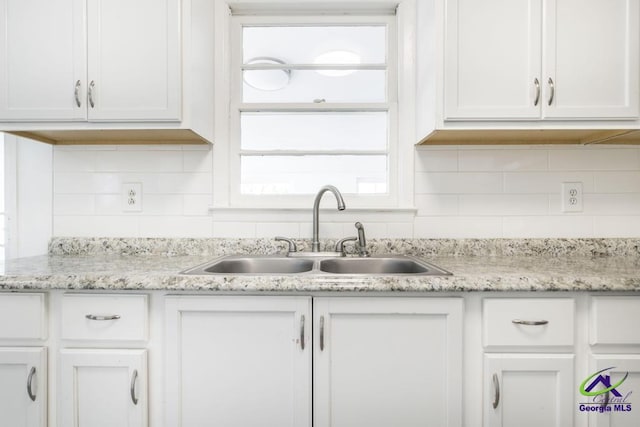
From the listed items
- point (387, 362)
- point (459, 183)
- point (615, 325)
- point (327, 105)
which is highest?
point (327, 105)

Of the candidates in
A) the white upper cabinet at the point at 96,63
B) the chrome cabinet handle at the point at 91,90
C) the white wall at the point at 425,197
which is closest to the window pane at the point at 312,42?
the white upper cabinet at the point at 96,63

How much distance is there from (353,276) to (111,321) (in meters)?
0.78

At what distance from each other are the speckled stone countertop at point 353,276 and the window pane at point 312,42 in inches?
38.9

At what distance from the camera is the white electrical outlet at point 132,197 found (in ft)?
5.39

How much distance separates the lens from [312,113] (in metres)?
1.74

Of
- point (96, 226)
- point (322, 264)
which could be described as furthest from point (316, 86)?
point (96, 226)

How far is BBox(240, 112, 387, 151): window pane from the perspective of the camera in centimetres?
175

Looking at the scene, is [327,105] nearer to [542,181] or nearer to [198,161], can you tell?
[198,161]

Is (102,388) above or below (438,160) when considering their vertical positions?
below

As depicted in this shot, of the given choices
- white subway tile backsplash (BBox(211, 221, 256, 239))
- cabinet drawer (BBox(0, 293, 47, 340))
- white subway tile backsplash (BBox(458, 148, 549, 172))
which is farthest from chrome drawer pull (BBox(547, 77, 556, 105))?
cabinet drawer (BBox(0, 293, 47, 340))

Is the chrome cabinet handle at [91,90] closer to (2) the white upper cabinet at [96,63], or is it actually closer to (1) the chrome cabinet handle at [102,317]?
(2) the white upper cabinet at [96,63]

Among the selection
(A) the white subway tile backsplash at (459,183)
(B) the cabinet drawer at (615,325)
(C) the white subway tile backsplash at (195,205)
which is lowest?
(B) the cabinet drawer at (615,325)

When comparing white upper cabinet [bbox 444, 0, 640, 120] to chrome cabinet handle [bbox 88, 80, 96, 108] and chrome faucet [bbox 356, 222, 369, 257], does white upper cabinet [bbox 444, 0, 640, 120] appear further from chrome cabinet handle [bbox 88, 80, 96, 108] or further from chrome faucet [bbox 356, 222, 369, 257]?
chrome cabinet handle [bbox 88, 80, 96, 108]

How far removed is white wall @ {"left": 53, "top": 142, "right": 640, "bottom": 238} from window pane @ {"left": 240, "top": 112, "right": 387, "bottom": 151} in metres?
0.25
